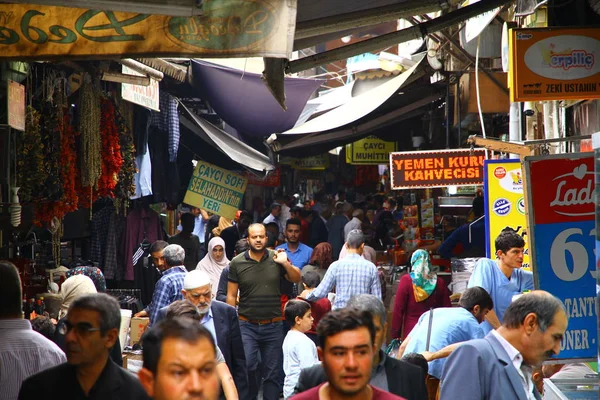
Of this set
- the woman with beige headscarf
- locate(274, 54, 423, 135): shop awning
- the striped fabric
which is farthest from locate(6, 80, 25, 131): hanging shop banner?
locate(274, 54, 423, 135): shop awning

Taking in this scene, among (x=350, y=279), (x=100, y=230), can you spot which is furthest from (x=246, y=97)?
(x=350, y=279)

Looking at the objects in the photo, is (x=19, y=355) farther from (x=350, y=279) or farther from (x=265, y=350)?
(x=350, y=279)

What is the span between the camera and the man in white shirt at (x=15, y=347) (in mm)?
5062

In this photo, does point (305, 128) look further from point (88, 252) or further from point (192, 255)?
point (88, 252)

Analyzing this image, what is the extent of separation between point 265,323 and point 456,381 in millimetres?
5891

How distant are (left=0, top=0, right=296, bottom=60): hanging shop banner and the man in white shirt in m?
1.34

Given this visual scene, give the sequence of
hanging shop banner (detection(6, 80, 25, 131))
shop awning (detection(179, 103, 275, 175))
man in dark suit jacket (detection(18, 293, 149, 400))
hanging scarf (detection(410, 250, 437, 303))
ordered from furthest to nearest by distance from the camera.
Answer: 1. shop awning (detection(179, 103, 275, 175))
2. hanging scarf (detection(410, 250, 437, 303))
3. hanging shop banner (detection(6, 80, 25, 131))
4. man in dark suit jacket (detection(18, 293, 149, 400))

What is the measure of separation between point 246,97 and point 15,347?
864 centimetres

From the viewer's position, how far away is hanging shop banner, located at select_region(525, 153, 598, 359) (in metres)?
6.25

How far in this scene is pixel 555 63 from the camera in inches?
264

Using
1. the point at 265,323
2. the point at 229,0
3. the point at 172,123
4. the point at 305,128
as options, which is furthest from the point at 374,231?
the point at 229,0

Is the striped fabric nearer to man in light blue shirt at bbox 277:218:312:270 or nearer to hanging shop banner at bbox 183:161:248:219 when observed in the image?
man in light blue shirt at bbox 277:218:312:270

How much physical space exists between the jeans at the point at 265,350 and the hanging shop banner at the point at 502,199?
2.49 metres

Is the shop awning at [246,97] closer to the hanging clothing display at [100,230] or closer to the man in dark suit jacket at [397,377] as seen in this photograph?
the hanging clothing display at [100,230]
